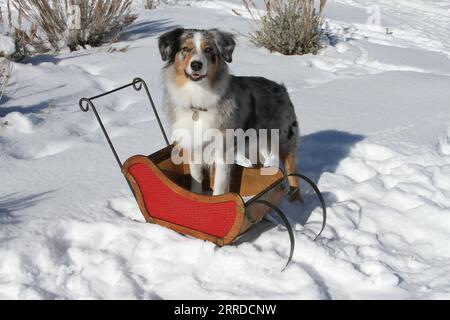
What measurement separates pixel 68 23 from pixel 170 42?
396 cm

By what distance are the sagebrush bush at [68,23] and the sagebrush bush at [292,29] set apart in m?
1.87

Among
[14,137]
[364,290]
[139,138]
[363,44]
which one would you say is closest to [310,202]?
[364,290]

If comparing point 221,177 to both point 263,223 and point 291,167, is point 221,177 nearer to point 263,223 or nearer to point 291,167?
point 263,223

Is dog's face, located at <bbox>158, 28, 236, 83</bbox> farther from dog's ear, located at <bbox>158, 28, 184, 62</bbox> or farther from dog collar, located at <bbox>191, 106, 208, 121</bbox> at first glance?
dog collar, located at <bbox>191, 106, 208, 121</bbox>

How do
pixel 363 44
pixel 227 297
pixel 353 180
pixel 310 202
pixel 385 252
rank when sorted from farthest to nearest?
1. pixel 363 44
2. pixel 353 180
3. pixel 310 202
4. pixel 385 252
5. pixel 227 297

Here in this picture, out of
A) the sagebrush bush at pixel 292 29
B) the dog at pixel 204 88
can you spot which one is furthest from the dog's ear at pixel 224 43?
the sagebrush bush at pixel 292 29

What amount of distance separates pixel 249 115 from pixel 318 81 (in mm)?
2740

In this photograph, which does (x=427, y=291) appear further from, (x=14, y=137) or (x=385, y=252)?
(x=14, y=137)

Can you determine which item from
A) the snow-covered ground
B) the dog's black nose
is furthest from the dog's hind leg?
the dog's black nose

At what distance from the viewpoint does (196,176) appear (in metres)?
3.27

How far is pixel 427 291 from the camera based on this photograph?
243cm

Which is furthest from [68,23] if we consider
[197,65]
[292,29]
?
[197,65]

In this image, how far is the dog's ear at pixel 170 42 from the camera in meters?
2.93

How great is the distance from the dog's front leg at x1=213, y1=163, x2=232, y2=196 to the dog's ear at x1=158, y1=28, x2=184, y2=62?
72 cm
